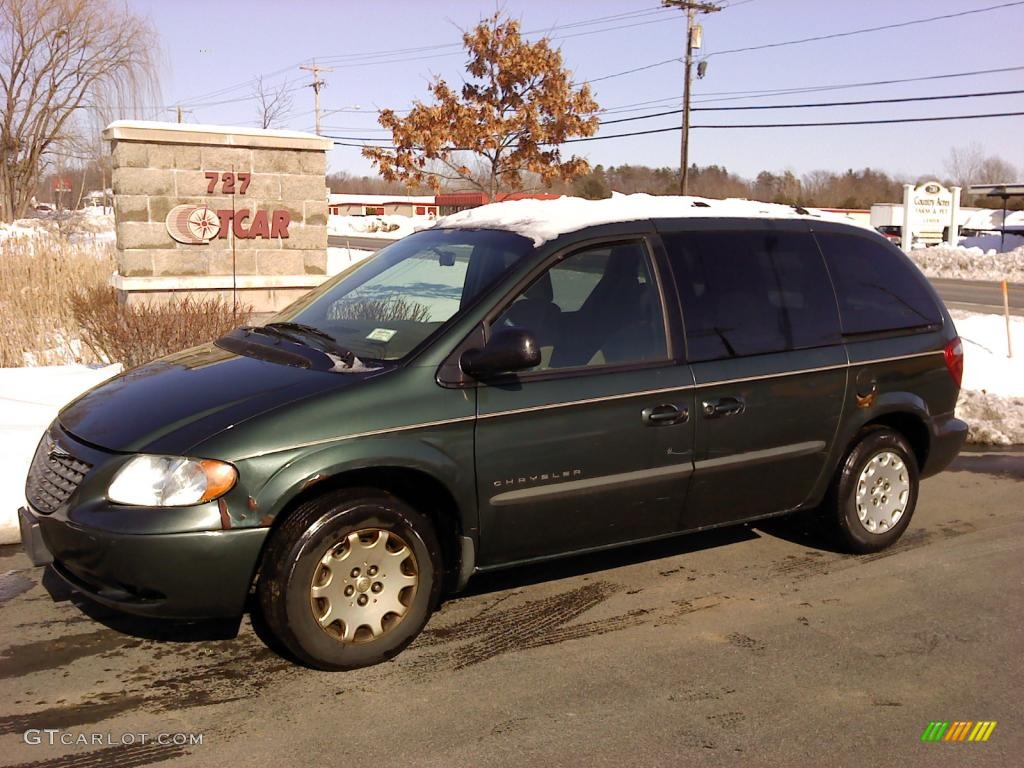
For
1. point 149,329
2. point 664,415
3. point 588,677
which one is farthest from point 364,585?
point 149,329

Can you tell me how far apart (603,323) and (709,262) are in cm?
73

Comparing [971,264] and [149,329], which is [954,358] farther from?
[971,264]

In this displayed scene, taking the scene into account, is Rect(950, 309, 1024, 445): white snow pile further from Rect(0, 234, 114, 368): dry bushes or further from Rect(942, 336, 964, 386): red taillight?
Rect(0, 234, 114, 368): dry bushes

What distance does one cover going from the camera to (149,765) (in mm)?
3203

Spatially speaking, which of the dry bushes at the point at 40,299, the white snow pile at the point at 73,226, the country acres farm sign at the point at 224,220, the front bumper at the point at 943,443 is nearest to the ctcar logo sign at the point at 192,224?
the country acres farm sign at the point at 224,220

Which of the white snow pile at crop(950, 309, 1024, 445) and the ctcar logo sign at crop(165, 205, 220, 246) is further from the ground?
the ctcar logo sign at crop(165, 205, 220, 246)

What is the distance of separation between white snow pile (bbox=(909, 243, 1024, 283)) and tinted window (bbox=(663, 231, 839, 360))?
32051mm

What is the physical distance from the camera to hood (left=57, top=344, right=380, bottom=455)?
146 inches

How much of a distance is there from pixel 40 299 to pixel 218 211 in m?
2.91

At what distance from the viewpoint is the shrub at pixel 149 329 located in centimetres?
904

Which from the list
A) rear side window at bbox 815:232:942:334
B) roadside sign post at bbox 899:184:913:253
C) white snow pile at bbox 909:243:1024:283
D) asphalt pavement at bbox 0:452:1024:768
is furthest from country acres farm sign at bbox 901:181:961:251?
asphalt pavement at bbox 0:452:1024:768

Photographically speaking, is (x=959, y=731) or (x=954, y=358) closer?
Result: (x=959, y=731)

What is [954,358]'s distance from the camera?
226 inches

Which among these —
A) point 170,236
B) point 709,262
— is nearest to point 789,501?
point 709,262
